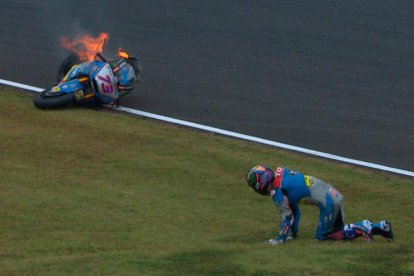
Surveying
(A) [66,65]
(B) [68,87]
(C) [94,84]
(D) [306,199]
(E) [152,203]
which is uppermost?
(A) [66,65]

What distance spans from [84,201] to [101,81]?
5.23m

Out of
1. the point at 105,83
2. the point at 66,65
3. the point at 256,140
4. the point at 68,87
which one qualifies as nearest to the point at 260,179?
Result: the point at 256,140

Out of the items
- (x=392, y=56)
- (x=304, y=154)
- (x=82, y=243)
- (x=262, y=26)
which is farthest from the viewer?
(x=262, y=26)

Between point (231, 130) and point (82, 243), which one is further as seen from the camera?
point (231, 130)

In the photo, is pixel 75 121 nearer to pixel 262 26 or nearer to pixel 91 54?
pixel 91 54

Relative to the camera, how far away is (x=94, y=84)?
68.8 feet

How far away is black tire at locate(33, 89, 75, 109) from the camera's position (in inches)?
825

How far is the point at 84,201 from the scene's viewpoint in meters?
16.2

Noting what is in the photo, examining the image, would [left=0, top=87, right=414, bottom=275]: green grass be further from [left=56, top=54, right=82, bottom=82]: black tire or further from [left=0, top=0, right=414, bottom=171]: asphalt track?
[left=0, top=0, right=414, bottom=171]: asphalt track

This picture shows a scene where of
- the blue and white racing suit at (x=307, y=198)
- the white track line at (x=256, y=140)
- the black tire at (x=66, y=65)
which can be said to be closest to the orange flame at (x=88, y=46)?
the black tire at (x=66, y=65)

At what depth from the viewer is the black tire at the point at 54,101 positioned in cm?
2095

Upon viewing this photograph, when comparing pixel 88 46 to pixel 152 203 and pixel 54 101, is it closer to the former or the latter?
pixel 54 101

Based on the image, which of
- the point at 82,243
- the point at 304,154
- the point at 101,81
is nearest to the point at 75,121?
the point at 101,81

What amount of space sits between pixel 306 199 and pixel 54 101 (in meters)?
8.02
